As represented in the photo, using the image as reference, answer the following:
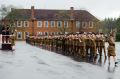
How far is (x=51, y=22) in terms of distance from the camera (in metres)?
136

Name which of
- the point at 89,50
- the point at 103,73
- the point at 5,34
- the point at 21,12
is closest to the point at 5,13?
the point at 21,12

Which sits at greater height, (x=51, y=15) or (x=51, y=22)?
(x=51, y=15)

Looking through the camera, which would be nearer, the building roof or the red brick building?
the red brick building

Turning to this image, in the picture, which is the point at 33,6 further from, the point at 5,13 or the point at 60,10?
the point at 5,13

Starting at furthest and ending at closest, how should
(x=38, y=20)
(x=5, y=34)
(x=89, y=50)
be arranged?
(x=38, y=20)
(x=5, y=34)
(x=89, y=50)

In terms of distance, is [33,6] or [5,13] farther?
[5,13]

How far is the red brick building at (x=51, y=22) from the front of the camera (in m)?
135

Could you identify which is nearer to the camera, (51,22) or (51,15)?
(51,22)

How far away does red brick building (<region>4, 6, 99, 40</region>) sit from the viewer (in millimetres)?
135250

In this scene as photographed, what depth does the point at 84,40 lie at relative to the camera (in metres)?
31.7

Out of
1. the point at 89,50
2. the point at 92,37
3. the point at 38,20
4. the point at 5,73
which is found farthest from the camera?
the point at 38,20

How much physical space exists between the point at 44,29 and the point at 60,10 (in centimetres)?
853

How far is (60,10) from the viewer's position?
141 m

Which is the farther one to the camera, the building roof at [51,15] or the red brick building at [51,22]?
the building roof at [51,15]
